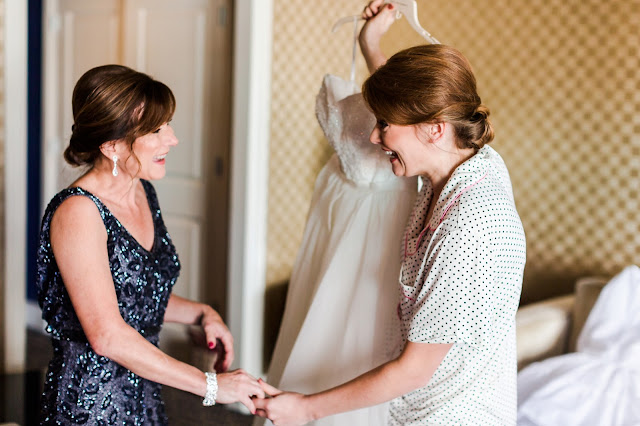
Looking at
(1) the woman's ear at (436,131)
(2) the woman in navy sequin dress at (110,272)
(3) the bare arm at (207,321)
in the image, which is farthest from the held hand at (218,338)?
(1) the woman's ear at (436,131)

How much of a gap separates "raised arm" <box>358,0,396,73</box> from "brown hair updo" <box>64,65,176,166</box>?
0.59m

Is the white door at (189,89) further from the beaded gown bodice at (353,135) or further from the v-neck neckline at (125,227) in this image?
the v-neck neckline at (125,227)

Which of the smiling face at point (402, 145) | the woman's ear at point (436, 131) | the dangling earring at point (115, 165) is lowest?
the dangling earring at point (115, 165)

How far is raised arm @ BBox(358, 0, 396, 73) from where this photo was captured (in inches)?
72.7

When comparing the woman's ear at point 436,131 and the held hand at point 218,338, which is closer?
the woman's ear at point 436,131

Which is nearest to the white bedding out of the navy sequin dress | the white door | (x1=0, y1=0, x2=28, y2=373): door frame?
the navy sequin dress

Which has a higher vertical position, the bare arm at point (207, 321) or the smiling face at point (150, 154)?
the smiling face at point (150, 154)

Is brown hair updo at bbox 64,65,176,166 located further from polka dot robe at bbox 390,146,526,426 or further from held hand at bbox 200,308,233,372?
polka dot robe at bbox 390,146,526,426

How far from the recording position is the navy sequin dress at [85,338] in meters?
1.58

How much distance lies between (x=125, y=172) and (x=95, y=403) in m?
0.57

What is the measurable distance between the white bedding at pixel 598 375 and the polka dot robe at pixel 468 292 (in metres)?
0.98

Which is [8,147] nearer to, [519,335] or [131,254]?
[131,254]

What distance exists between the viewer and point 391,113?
4.89 ft

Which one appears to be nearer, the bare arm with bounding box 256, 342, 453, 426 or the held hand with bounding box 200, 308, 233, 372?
the bare arm with bounding box 256, 342, 453, 426
